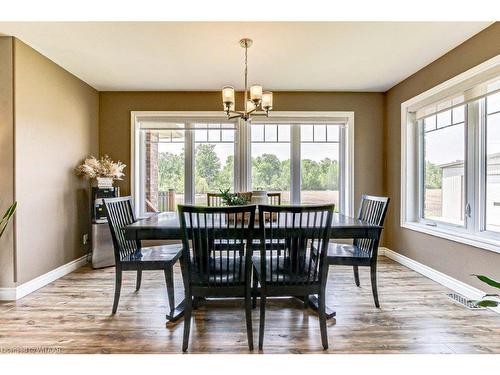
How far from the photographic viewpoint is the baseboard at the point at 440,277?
2660mm

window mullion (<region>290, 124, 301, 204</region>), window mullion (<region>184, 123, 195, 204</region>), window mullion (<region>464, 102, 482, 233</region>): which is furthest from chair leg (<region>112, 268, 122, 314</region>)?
window mullion (<region>464, 102, 482, 233</region>)

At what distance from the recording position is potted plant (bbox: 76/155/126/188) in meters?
3.64

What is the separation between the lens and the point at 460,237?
111 inches

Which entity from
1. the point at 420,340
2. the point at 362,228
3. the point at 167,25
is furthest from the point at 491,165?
the point at 167,25

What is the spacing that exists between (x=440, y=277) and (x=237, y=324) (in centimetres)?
224

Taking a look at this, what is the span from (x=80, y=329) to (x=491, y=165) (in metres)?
3.59

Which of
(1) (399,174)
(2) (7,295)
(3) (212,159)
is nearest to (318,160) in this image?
(1) (399,174)

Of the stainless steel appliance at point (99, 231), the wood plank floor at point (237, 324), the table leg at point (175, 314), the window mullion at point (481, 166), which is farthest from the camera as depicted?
the stainless steel appliance at point (99, 231)

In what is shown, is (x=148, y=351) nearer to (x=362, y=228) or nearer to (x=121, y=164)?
(x=362, y=228)

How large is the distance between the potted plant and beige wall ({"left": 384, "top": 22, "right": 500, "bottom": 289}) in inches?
144

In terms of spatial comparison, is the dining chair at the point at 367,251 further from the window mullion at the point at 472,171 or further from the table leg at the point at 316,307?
the window mullion at the point at 472,171

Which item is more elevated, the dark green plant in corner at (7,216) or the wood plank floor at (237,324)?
the dark green plant in corner at (7,216)

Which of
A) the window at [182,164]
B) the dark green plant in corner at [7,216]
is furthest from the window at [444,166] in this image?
the dark green plant in corner at [7,216]

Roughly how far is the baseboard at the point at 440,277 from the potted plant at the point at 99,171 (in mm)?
3813
